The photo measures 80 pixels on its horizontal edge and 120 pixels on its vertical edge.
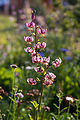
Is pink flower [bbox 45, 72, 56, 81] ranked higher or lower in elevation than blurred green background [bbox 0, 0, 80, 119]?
higher

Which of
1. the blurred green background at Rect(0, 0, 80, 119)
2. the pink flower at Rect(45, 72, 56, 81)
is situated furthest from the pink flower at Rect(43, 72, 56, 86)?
the blurred green background at Rect(0, 0, 80, 119)

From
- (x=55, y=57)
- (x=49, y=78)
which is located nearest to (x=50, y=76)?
(x=49, y=78)

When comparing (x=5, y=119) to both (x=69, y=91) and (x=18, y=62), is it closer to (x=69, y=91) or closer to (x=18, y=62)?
(x=69, y=91)

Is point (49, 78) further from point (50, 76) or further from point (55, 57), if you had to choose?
point (55, 57)

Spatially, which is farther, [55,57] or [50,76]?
[55,57]

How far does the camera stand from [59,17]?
6.31m

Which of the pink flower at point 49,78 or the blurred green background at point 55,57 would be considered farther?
the blurred green background at point 55,57

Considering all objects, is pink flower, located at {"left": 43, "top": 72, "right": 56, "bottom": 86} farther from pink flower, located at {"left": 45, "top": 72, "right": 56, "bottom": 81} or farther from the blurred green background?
the blurred green background

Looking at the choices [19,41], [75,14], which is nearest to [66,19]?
[75,14]

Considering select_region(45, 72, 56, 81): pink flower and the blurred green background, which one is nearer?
select_region(45, 72, 56, 81): pink flower

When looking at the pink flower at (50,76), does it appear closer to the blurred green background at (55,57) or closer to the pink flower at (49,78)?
the pink flower at (49,78)

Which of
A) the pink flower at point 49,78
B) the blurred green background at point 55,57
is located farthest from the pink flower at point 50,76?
the blurred green background at point 55,57

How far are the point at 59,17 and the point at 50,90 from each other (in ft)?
14.3

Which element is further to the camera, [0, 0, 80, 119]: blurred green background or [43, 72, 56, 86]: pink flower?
[0, 0, 80, 119]: blurred green background
